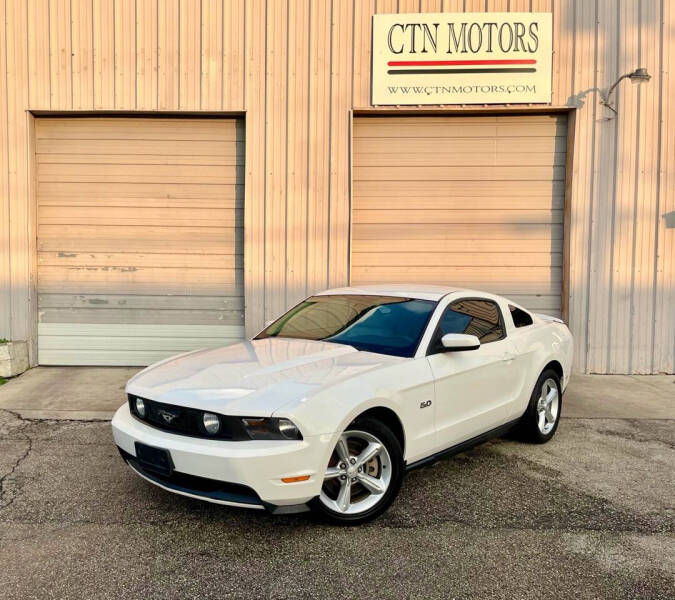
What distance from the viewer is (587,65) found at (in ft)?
26.3

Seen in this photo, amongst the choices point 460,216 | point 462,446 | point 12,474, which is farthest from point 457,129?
point 12,474

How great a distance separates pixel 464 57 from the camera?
791cm

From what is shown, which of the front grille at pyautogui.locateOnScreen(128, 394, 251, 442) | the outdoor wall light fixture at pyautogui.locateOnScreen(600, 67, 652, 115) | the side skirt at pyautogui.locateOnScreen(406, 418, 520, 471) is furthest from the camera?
the outdoor wall light fixture at pyautogui.locateOnScreen(600, 67, 652, 115)

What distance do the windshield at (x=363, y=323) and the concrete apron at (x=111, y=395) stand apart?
2620 millimetres

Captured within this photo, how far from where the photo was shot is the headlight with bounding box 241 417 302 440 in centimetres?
283

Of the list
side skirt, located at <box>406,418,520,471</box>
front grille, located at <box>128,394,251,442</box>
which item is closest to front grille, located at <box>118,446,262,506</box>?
Result: front grille, located at <box>128,394,251,442</box>

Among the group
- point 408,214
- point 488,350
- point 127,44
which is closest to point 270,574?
point 488,350

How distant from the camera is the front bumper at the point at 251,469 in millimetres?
2752

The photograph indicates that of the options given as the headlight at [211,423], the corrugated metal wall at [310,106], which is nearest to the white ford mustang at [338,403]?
the headlight at [211,423]

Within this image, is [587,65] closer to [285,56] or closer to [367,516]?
[285,56]

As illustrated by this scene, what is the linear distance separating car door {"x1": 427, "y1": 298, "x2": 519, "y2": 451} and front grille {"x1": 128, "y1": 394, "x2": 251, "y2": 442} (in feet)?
4.54

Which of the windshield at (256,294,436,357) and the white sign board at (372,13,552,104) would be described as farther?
the white sign board at (372,13,552,104)

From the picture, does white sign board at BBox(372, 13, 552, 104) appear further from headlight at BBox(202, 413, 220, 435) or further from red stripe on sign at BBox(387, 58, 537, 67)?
headlight at BBox(202, 413, 220, 435)

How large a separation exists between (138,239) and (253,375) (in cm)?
587
